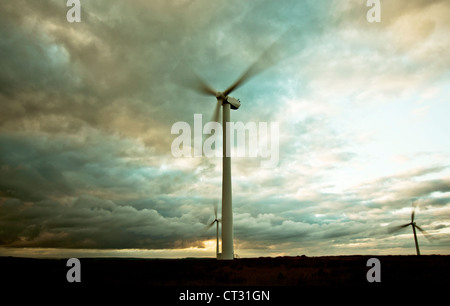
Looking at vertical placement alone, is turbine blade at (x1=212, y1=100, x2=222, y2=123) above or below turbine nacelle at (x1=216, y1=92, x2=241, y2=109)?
below

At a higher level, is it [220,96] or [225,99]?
[220,96]

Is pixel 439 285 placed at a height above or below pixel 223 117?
below

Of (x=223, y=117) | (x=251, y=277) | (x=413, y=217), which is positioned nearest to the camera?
(x=251, y=277)

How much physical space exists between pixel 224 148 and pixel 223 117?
6.27 metres

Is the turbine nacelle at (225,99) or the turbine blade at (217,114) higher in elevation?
the turbine nacelle at (225,99)

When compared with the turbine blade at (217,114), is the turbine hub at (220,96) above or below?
above

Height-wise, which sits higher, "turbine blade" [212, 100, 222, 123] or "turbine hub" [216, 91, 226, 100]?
"turbine hub" [216, 91, 226, 100]

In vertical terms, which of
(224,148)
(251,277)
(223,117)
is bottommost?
(251,277)
